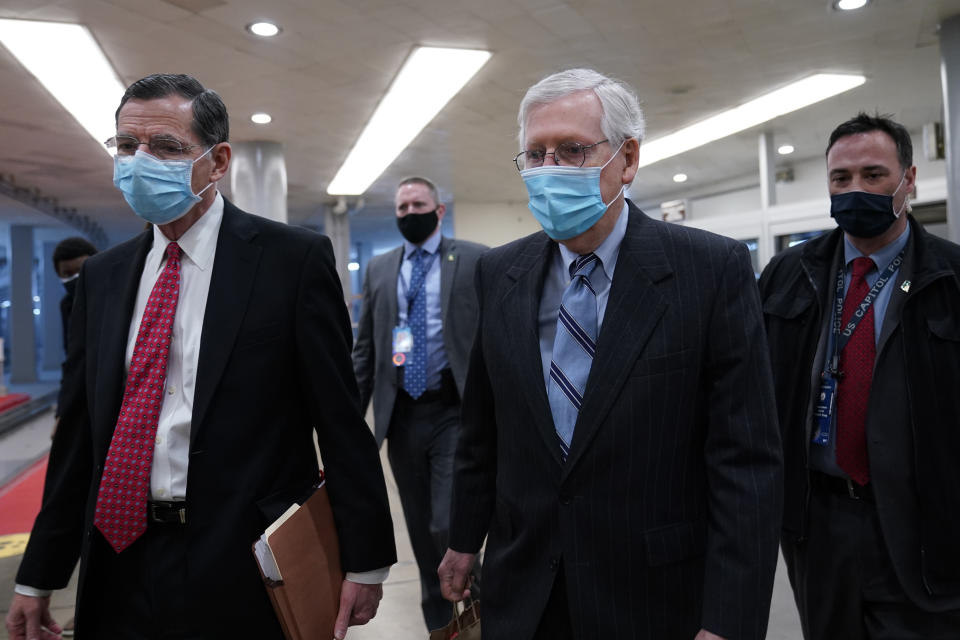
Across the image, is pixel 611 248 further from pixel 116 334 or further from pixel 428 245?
pixel 428 245

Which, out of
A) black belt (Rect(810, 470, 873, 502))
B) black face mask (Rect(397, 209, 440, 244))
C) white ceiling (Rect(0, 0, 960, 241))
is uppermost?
white ceiling (Rect(0, 0, 960, 241))

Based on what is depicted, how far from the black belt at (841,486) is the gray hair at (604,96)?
124 centimetres

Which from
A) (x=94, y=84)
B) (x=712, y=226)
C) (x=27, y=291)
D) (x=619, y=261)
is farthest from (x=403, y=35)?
(x=27, y=291)

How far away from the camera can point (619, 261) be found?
58.9 inches

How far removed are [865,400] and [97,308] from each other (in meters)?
2.07

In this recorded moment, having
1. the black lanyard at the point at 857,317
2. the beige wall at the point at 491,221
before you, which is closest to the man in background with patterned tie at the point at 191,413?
the black lanyard at the point at 857,317

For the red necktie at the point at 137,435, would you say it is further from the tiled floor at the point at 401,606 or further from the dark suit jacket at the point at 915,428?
the tiled floor at the point at 401,606

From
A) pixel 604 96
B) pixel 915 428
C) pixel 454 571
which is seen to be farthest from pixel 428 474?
pixel 604 96

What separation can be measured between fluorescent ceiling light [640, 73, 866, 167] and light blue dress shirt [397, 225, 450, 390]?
5330mm

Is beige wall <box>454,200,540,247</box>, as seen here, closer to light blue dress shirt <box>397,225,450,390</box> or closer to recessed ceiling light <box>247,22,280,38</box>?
recessed ceiling light <box>247,22,280,38</box>

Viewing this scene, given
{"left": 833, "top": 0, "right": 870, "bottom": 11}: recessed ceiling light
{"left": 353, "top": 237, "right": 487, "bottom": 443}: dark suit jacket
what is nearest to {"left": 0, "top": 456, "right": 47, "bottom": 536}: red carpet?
{"left": 353, "top": 237, "right": 487, "bottom": 443}: dark suit jacket

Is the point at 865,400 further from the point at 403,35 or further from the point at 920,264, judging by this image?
the point at 403,35

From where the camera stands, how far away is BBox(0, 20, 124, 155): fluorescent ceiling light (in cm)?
543

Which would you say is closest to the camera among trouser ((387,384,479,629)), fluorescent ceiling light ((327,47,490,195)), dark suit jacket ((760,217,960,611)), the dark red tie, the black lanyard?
dark suit jacket ((760,217,960,611))
